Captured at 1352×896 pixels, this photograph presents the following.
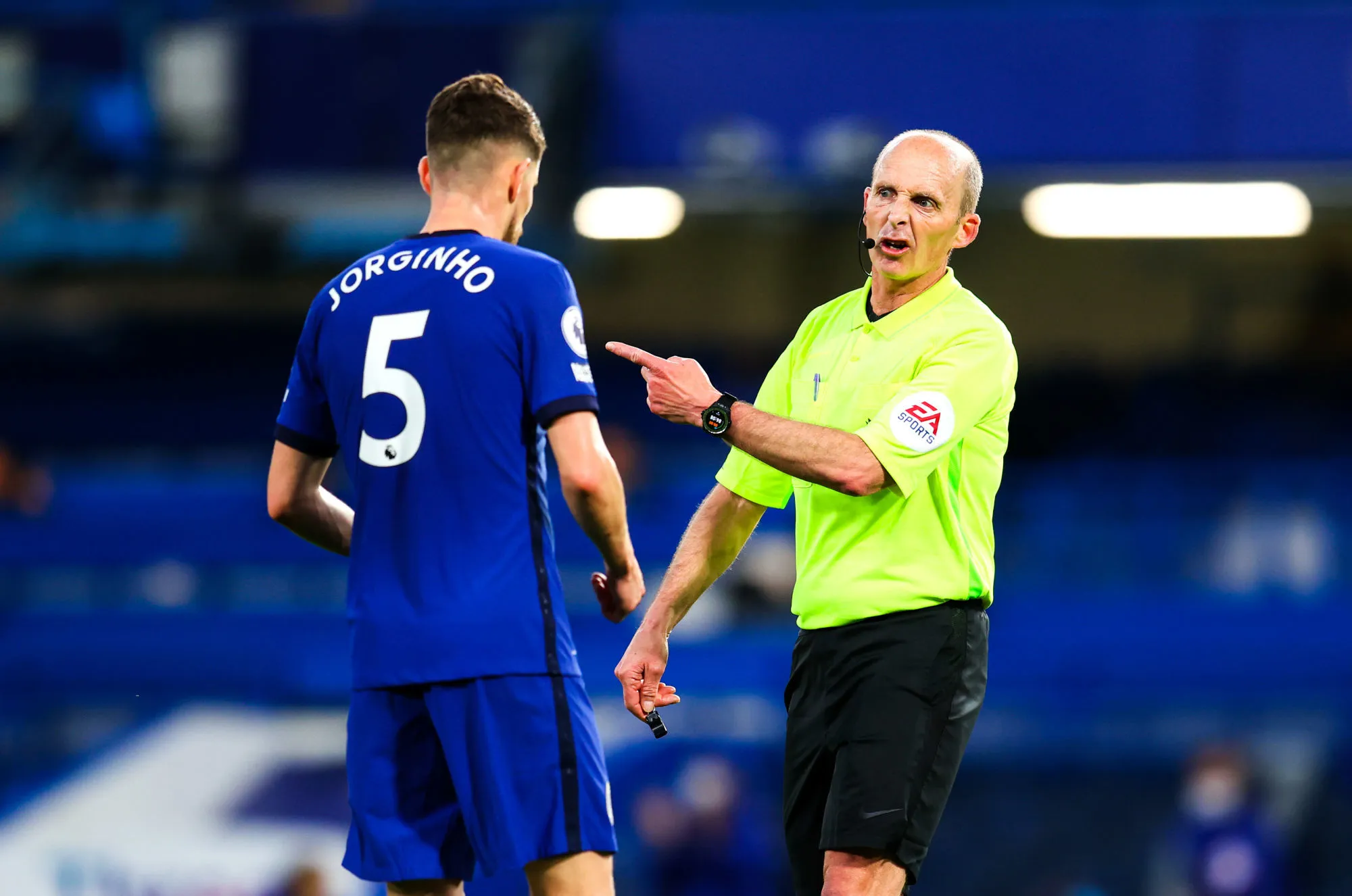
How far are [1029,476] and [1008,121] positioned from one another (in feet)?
9.22

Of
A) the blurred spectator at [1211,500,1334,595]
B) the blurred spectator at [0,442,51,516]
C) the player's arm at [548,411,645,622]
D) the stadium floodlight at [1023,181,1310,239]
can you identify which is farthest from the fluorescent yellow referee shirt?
the blurred spectator at [0,442,51,516]

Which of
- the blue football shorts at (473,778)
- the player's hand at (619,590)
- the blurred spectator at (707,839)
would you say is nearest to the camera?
the blue football shorts at (473,778)

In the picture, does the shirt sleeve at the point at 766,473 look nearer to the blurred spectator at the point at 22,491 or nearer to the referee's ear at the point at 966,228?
the referee's ear at the point at 966,228

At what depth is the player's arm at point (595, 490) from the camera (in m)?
3.30

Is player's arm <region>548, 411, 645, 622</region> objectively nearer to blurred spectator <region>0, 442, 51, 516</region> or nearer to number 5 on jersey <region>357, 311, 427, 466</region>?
number 5 on jersey <region>357, 311, 427, 466</region>

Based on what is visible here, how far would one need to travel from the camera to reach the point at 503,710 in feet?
10.9

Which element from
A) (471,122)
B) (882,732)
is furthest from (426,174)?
(882,732)

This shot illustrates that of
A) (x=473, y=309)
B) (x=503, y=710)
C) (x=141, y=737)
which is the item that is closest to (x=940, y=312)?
(x=473, y=309)

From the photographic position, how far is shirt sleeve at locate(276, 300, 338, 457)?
3.58m

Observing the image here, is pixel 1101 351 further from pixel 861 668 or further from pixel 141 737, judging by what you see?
pixel 861 668

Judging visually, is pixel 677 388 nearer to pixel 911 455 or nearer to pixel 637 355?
pixel 637 355

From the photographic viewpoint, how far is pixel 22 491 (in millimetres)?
13734

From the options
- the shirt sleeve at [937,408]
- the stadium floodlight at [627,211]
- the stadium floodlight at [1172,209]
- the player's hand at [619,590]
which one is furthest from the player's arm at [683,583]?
the stadium floodlight at [1172,209]

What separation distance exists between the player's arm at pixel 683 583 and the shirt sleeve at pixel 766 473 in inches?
1.3
